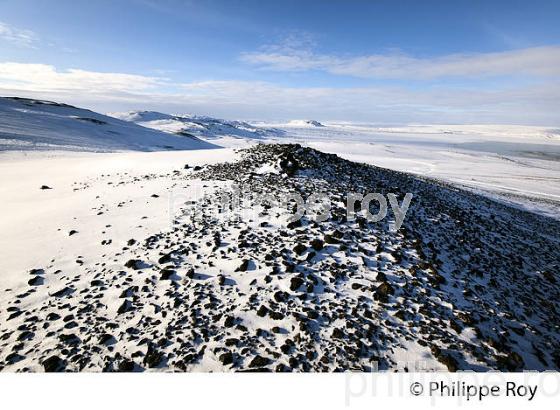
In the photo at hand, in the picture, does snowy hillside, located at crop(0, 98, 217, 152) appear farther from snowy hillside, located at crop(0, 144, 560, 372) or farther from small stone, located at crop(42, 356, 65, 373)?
small stone, located at crop(42, 356, 65, 373)

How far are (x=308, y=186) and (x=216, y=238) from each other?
5.95 meters

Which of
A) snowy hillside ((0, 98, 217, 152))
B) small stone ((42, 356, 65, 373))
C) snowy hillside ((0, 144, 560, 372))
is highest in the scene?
snowy hillside ((0, 98, 217, 152))

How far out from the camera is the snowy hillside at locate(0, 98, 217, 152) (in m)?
47.6

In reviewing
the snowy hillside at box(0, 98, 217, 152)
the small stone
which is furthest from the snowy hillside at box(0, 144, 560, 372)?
the snowy hillside at box(0, 98, 217, 152)

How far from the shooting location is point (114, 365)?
639cm

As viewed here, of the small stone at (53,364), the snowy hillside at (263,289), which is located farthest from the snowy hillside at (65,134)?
the small stone at (53,364)

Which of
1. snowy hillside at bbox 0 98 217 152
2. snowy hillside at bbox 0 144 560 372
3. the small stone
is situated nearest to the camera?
the small stone

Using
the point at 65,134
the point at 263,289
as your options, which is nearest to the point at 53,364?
the point at 263,289

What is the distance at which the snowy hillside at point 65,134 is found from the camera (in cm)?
4756

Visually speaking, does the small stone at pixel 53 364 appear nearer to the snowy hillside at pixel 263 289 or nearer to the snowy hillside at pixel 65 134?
the snowy hillside at pixel 263 289

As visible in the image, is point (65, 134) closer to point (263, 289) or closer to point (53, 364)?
point (53, 364)

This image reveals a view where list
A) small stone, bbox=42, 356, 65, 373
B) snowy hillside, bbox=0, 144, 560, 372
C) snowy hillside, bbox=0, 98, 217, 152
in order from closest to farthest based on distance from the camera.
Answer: small stone, bbox=42, 356, 65, 373
snowy hillside, bbox=0, 144, 560, 372
snowy hillside, bbox=0, 98, 217, 152

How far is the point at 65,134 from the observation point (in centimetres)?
6075

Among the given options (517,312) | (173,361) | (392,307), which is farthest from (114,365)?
(517,312)
